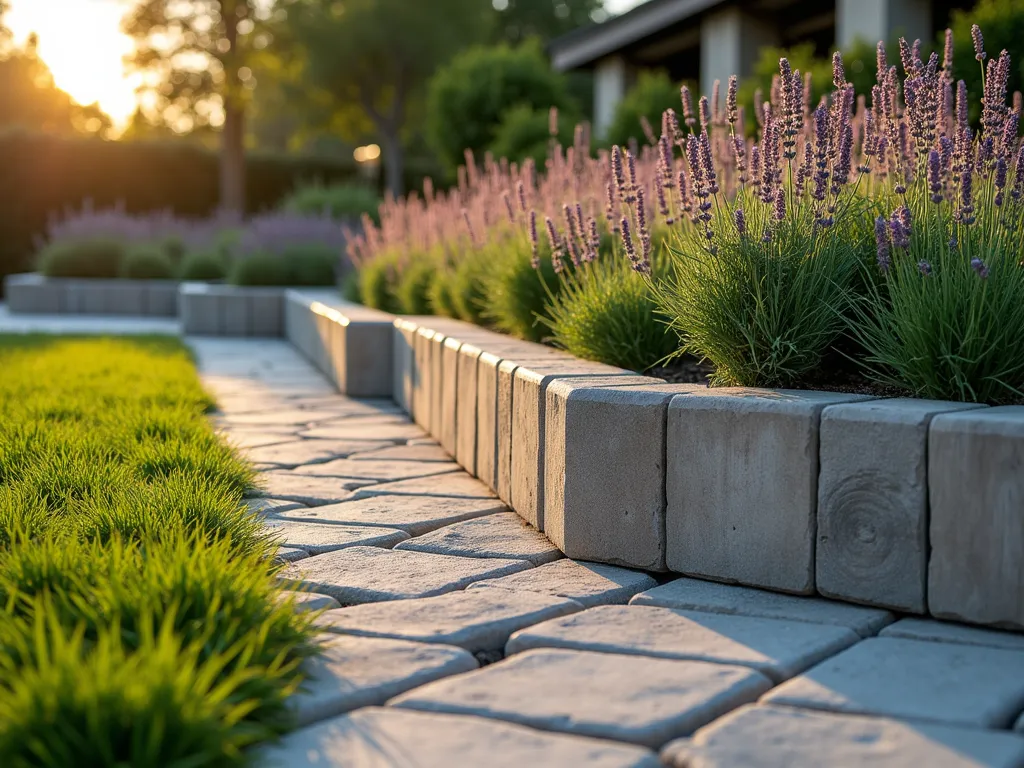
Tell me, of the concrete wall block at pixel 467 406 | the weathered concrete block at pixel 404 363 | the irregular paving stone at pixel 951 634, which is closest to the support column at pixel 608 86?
the weathered concrete block at pixel 404 363

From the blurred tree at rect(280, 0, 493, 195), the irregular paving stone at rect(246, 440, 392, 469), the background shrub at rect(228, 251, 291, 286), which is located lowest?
the irregular paving stone at rect(246, 440, 392, 469)

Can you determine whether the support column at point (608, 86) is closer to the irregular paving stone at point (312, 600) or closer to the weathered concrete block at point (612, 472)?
the weathered concrete block at point (612, 472)

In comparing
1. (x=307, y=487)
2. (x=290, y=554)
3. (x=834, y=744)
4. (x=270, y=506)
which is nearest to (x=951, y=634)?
(x=834, y=744)

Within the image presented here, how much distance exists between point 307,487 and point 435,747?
2.15 m

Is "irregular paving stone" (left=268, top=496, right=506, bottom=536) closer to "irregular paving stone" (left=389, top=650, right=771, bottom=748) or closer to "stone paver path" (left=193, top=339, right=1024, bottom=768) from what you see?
"stone paver path" (left=193, top=339, right=1024, bottom=768)

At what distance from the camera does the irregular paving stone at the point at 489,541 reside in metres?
3.08

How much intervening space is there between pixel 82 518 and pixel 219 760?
129 centimetres

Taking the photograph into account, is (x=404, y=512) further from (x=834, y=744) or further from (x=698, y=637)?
(x=834, y=744)

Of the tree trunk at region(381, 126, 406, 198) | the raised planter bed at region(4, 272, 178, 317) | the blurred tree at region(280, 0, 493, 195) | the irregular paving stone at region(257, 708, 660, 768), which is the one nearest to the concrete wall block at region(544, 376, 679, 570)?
the irregular paving stone at region(257, 708, 660, 768)

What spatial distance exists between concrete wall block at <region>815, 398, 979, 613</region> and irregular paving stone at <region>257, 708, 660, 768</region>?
97 cm

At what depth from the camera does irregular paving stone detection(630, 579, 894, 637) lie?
2.50 m

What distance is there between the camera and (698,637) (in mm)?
2379

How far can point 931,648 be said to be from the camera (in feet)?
7.61

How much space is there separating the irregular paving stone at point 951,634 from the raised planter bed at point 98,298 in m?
11.0
